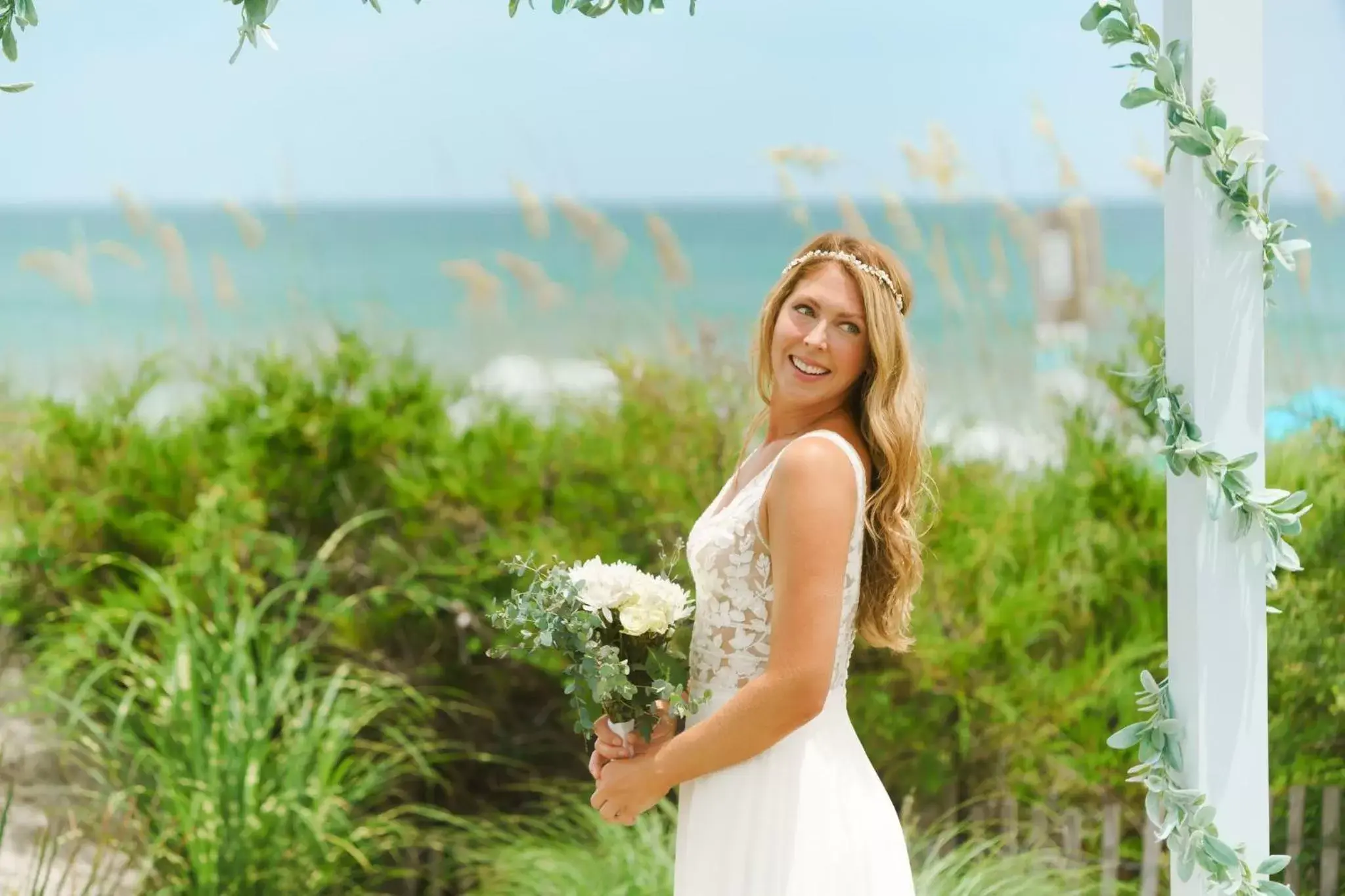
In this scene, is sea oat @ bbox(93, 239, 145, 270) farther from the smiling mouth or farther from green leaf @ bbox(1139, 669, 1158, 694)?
green leaf @ bbox(1139, 669, 1158, 694)

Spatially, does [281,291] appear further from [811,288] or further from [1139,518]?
[811,288]

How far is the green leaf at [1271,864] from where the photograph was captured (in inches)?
64.1

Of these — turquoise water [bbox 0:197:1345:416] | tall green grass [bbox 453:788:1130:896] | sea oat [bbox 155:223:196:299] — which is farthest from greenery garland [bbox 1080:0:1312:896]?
sea oat [bbox 155:223:196:299]

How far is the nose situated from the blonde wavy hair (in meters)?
0.07

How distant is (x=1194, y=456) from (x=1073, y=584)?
1.95 metres

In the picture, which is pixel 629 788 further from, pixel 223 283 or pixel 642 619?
pixel 223 283

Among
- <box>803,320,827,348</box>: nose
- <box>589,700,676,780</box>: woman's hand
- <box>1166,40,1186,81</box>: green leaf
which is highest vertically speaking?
<box>1166,40,1186,81</box>: green leaf

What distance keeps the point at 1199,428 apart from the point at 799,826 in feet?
2.61

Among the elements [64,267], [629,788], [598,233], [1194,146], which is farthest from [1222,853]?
[64,267]

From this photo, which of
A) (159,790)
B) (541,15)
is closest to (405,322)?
(159,790)

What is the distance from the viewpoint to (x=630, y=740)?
1903mm

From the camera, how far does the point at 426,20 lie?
9.48 metres

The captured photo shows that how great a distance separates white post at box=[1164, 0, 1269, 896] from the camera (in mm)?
1668

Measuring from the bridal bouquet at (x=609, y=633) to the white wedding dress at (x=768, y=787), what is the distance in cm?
8
